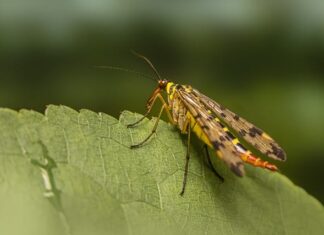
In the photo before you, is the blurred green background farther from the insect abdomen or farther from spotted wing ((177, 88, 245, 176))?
the insect abdomen

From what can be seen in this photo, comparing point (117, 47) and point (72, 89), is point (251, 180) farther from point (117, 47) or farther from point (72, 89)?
point (117, 47)

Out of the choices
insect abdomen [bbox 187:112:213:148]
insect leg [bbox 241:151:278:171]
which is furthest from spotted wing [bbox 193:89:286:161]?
insect leg [bbox 241:151:278:171]

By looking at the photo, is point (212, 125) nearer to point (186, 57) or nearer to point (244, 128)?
point (244, 128)

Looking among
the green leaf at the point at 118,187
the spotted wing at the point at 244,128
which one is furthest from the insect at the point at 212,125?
the green leaf at the point at 118,187

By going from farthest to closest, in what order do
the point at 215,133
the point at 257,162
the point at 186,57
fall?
the point at 186,57 → the point at 215,133 → the point at 257,162

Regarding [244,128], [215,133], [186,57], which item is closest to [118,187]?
[215,133]

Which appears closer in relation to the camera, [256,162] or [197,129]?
[256,162]

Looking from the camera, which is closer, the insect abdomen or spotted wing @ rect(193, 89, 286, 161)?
the insect abdomen
